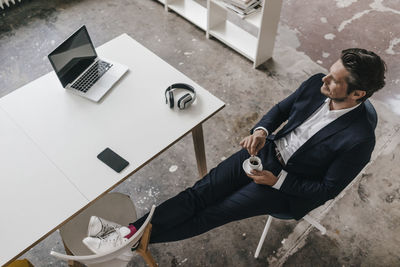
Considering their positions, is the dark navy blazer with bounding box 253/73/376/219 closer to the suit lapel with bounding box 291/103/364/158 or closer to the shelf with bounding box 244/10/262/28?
the suit lapel with bounding box 291/103/364/158

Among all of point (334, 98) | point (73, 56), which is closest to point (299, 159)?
point (334, 98)

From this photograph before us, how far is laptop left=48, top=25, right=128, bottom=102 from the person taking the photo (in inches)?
76.6

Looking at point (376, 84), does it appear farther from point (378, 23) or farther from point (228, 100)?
point (378, 23)

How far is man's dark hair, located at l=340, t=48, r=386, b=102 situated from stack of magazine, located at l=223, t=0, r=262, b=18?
1.58 metres

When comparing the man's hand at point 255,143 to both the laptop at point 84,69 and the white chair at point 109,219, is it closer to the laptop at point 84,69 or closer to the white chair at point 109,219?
the white chair at point 109,219

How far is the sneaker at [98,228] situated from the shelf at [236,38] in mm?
2168

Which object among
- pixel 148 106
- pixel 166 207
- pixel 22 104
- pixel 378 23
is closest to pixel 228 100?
pixel 148 106

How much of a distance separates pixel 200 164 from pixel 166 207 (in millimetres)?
600

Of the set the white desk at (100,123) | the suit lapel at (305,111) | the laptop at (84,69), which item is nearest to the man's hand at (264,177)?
the suit lapel at (305,111)

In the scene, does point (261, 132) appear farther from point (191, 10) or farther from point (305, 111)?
point (191, 10)

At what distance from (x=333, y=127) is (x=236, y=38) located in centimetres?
199

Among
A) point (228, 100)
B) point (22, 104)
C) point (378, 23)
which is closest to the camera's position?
point (22, 104)

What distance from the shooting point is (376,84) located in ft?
5.16

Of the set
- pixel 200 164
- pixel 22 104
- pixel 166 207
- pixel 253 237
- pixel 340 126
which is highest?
pixel 340 126
